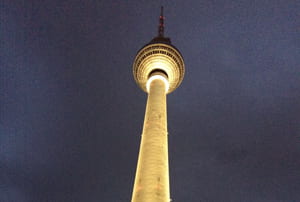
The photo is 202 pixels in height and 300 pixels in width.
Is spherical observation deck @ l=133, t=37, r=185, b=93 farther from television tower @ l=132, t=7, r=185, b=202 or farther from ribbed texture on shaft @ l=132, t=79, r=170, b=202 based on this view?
ribbed texture on shaft @ l=132, t=79, r=170, b=202

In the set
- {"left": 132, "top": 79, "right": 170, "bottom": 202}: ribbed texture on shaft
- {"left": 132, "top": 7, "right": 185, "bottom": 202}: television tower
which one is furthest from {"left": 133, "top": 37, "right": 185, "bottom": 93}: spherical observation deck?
{"left": 132, "top": 79, "right": 170, "bottom": 202}: ribbed texture on shaft

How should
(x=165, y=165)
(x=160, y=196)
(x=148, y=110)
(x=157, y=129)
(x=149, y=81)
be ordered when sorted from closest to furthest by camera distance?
(x=160, y=196) → (x=165, y=165) → (x=157, y=129) → (x=148, y=110) → (x=149, y=81)

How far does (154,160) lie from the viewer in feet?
113

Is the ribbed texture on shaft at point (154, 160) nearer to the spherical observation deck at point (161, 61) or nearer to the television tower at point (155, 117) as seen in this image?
the television tower at point (155, 117)

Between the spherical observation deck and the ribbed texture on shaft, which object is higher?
the spherical observation deck

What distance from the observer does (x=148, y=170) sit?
111ft

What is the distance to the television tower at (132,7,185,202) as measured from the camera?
1284 inches

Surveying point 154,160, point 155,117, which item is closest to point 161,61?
point 155,117

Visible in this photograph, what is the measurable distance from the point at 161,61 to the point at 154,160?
2098 cm

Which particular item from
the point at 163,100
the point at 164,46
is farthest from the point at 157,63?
the point at 163,100

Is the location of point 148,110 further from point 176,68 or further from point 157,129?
point 176,68

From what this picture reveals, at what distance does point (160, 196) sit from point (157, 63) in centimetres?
2536

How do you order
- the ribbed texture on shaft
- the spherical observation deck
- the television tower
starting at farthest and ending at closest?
the spherical observation deck
the television tower
the ribbed texture on shaft

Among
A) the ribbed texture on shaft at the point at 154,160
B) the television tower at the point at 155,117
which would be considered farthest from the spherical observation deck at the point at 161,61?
the ribbed texture on shaft at the point at 154,160
